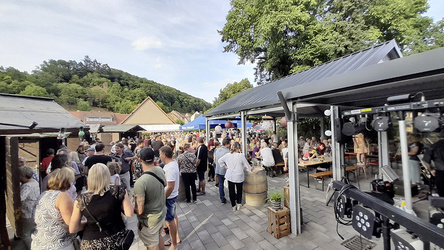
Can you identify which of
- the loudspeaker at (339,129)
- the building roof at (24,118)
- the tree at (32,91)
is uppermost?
the tree at (32,91)

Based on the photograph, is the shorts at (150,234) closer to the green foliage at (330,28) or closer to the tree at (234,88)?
the green foliage at (330,28)

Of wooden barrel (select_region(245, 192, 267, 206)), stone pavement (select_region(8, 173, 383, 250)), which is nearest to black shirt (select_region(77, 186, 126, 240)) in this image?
stone pavement (select_region(8, 173, 383, 250))

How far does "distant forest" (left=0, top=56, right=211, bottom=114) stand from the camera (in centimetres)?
6394

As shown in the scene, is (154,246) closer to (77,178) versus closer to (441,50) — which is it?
(77,178)

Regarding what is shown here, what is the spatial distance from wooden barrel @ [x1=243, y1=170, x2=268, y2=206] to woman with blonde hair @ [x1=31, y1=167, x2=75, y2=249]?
3490 millimetres

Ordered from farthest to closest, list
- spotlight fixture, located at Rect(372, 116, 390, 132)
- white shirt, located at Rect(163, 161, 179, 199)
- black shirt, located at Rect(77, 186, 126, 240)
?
white shirt, located at Rect(163, 161, 179, 199) → spotlight fixture, located at Rect(372, 116, 390, 132) → black shirt, located at Rect(77, 186, 126, 240)

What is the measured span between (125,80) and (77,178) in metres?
98.5

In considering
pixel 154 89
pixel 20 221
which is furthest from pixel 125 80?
pixel 20 221

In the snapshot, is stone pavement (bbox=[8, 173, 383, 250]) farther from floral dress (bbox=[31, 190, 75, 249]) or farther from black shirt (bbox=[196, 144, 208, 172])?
floral dress (bbox=[31, 190, 75, 249])

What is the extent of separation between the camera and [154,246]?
100 inches

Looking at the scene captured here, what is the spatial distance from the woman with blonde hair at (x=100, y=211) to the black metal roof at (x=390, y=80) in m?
3.09

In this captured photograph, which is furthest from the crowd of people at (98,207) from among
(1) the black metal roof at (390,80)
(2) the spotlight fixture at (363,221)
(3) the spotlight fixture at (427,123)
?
(3) the spotlight fixture at (427,123)

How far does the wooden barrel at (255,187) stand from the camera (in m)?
4.60

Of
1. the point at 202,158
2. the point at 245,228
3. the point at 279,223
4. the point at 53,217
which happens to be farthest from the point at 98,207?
the point at 202,158
